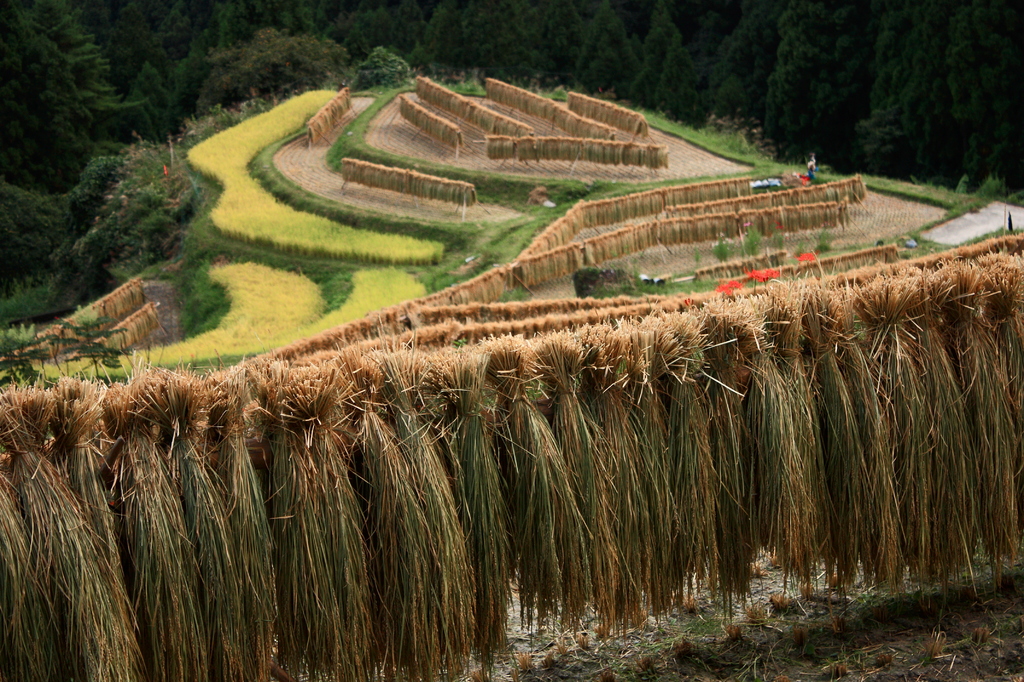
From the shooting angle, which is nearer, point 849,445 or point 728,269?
point 849,445

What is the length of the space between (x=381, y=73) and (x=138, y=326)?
1799 cm

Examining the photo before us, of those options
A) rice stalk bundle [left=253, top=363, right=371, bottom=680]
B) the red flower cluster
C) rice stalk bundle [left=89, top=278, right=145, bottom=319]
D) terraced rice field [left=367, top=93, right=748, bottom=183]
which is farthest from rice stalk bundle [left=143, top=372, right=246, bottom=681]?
terraced rice field [left=367, top=93, right=748, bottom=183]

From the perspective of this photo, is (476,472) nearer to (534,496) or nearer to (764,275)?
(534,496)

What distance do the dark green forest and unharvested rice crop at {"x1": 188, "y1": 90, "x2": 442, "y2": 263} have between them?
1.95m

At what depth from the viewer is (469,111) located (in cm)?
2672

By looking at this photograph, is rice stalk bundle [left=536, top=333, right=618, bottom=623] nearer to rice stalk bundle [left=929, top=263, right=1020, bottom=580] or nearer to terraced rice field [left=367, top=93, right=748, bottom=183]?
rice stalk bundle [left=929, top=263, right=1020, bottom=580]

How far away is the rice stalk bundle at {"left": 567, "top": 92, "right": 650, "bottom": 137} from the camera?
81.9ft

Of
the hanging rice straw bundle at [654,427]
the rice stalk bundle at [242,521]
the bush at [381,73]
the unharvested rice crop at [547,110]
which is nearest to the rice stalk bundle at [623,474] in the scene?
the hanging rice straw bundle at [654,427]

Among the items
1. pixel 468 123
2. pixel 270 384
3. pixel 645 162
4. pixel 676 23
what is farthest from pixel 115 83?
pixel 270 384

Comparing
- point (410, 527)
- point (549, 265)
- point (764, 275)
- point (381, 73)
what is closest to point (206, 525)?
point (410, 527)

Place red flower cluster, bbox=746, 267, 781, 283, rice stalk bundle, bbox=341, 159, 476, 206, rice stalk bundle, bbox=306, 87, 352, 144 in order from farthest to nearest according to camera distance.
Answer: rice stalk bundle, bbox=306, 87, 352, 144 → rice stalk bundle, bbox=341, 159, 476, 206 → red flower cluster, bbox=746, 267, 781, 283

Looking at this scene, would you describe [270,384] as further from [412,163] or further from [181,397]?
[412,163]

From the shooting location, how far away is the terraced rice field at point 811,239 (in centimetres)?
1678

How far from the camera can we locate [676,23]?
161 ft
